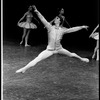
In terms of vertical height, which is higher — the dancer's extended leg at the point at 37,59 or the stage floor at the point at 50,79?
the dancer's extended leg at the point at 37,59

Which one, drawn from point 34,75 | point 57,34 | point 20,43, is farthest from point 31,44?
point 57,34

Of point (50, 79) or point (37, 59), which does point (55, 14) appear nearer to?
point (50, 79)

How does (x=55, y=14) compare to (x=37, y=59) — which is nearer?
(x=37, y=59)

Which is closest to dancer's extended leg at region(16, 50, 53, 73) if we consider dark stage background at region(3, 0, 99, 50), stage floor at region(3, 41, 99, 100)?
stage floor at region(3, 41, 99, 100)

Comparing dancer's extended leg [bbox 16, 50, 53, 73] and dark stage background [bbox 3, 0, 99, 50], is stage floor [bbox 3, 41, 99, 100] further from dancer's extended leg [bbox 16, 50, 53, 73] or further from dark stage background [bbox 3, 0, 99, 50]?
dark stage background [bbox 3, 0, 99, 50]

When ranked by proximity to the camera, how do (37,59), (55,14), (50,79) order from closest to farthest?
(37,59)
(50,79)
(55,14)

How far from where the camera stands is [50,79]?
7586 mm

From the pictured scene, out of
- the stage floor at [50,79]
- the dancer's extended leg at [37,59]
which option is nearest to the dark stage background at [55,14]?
the stage floor at [50,79]

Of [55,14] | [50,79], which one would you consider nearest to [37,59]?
[50,79]

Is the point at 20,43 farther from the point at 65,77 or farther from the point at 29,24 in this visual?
the point at 65,77

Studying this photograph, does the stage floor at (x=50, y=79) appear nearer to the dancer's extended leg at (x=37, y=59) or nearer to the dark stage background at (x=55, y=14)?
the dancer's extended leg at (x=37, y=59)

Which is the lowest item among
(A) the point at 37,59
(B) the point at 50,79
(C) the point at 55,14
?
(C) the point at 55,14

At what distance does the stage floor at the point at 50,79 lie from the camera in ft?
21.1

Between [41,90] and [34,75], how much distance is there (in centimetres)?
126
